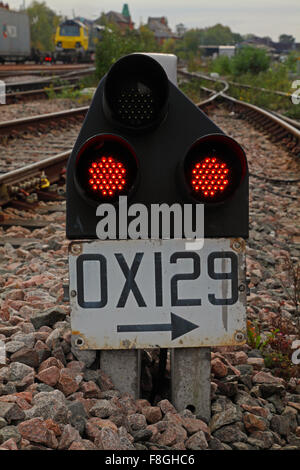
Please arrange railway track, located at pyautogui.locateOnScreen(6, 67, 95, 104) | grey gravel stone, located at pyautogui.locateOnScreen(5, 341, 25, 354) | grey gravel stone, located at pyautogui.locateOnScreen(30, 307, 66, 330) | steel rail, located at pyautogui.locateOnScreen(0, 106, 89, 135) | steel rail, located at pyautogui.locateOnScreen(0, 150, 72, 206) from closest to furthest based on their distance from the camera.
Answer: grey gravel stone, located at pyautogui.locateOnScreen(5, 341, 25, 354) → grey gravel stone, located at pyautogui.locateOnScreen(30, 307, 66, 330) → steel rail, located at pyautogui.locateOnScreen(0, 150, 72, 206) → steel rail, located at pyautogui.locateOnScreen(0, 106, 89, 135) → railway track, located at pyautogui.locateOnScreen(6, 67, 95, 104)

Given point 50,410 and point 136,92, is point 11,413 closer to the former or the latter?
point 50,410

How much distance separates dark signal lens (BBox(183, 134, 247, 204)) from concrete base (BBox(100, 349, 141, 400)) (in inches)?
25.6

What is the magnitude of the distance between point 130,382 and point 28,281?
154 centimetres

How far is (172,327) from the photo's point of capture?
2121 millimetres

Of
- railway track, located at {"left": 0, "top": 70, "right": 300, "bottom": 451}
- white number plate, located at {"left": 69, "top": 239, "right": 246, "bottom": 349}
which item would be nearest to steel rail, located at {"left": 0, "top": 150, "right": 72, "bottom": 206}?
railway track, located at {"left": 0, "top": 70, "right": 300, "bottom": 451}

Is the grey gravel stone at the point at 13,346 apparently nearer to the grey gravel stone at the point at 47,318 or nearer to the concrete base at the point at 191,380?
the grey gravel stone at the point at 47,318

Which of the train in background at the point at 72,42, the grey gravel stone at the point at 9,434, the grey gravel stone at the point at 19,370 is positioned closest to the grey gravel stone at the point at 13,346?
the grey gravel stone at the point at 19,370

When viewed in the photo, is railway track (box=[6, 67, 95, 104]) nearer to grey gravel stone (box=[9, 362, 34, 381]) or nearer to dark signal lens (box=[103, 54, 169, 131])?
grey gravel stone (box=[9, 362, 34, 381])

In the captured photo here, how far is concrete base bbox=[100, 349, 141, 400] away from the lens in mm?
2262

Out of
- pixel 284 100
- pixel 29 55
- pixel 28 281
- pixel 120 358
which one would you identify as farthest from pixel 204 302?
→ pixel 29 55

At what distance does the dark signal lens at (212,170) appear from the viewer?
6.62 feet

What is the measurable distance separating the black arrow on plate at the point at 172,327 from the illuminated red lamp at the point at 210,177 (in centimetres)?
44

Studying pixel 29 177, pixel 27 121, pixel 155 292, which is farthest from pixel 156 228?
pixel 27 121

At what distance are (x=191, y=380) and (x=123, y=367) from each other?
26 centimetres
